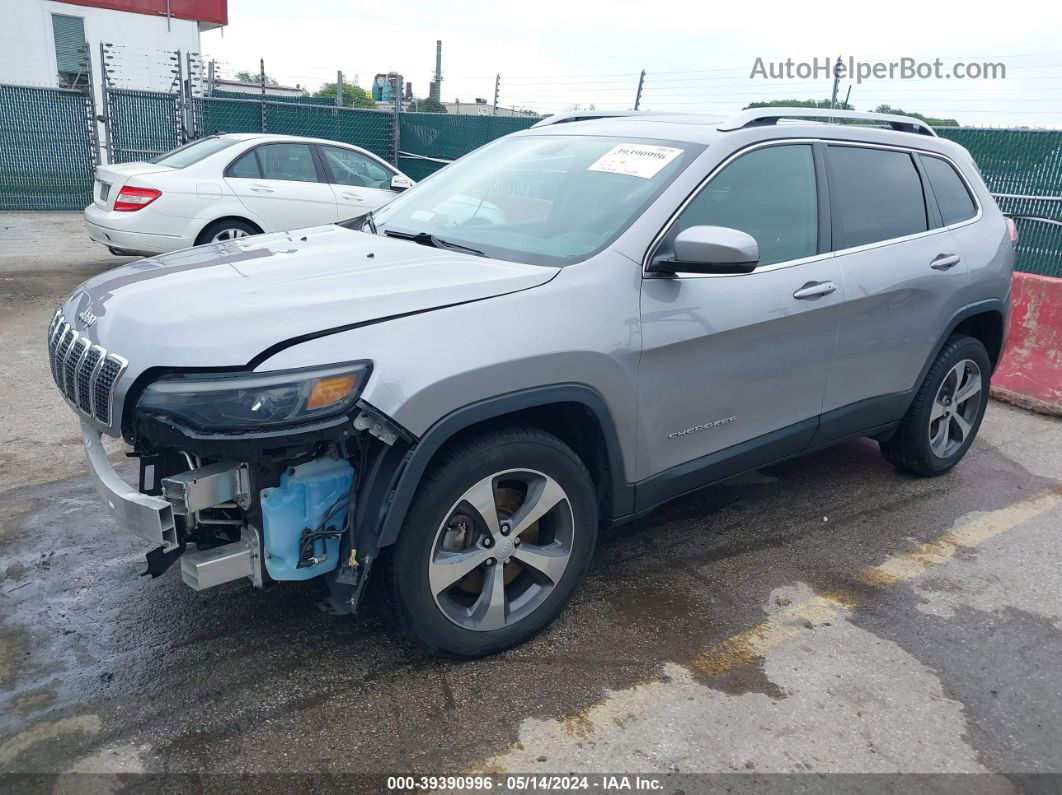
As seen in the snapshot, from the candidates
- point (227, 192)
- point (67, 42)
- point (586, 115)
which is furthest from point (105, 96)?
point (586, 115)

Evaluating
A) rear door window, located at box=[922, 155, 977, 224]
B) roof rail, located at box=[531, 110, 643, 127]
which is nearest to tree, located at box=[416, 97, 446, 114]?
roof rail, located at box=[531, 110, 643, 127]

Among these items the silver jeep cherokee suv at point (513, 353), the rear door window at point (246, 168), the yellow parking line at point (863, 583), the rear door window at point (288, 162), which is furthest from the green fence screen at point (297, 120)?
the yellow parking line at point (863, 583)

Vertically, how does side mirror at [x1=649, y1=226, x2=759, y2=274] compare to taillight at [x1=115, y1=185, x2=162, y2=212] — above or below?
above

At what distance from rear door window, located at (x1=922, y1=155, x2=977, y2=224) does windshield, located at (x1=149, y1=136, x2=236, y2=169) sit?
715cm

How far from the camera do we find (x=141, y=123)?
14.6 metres

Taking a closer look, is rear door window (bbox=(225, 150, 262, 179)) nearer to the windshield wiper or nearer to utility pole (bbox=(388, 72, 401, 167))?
the windshield wiper

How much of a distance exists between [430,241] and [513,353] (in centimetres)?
93

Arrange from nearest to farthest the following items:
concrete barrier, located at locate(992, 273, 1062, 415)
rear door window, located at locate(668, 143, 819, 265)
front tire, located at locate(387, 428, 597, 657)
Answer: front tire, located at locate(387, 428, 597, 657), rear door window, located at locate(668, 143, 819, 265), concrete barrier, located at locate(992, 273, 1062, 415)

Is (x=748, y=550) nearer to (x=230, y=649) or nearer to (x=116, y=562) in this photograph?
(x=230, y=649)

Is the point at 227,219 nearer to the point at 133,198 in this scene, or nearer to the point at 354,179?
the point at 133,198

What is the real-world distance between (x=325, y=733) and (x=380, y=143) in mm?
15478

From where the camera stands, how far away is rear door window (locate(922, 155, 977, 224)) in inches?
176

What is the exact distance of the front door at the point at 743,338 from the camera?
10.4ft

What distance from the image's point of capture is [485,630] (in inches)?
115
